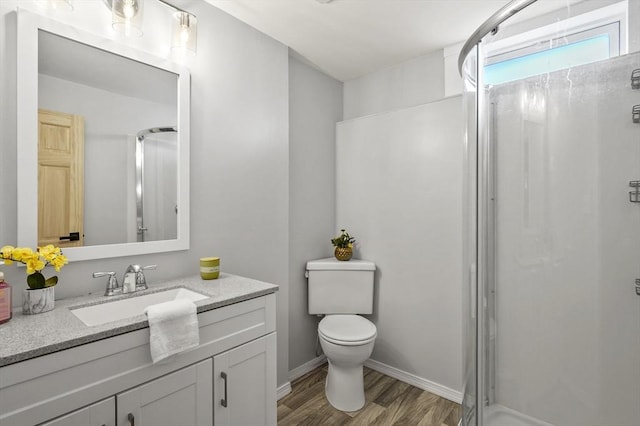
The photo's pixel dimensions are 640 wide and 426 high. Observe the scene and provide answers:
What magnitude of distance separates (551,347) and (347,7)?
2.04 m

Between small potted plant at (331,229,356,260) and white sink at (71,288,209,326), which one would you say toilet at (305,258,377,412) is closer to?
small potted plant at (331,229,356,260)

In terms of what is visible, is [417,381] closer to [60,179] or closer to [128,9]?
[60,179]

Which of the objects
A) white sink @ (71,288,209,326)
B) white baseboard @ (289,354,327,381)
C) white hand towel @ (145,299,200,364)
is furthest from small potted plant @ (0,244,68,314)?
white baseboard @ (289,354,327,381)

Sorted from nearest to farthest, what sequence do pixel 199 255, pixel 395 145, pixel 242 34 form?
pixel 199 255, pixel 242 34, pixel 395 145

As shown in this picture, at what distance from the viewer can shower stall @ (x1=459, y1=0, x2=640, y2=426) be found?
117 centimetres

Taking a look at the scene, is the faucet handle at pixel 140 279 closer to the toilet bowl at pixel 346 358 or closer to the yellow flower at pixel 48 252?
the yellow flower at pixel 48 252

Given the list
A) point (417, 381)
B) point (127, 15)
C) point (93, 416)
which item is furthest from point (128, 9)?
point (417, 381)

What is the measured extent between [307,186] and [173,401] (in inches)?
69.0

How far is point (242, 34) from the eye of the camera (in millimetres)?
2035

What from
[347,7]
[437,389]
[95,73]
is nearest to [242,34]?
[347,7]

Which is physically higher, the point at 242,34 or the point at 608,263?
the point at 242,34

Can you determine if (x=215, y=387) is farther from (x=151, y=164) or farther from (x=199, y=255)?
(x=151, y=164)

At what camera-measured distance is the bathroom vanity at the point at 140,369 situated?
911 millimetres

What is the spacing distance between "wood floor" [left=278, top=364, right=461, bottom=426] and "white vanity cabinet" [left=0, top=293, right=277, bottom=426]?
21.4 inches
